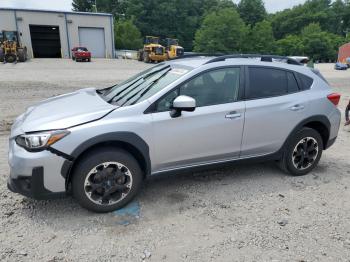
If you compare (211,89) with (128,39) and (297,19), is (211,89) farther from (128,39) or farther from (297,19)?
(297,19)

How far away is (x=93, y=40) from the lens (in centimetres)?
3753

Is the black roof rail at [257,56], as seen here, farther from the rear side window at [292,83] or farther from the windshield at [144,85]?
the windshield at [144,85]

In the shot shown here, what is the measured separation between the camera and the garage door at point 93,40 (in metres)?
36.8

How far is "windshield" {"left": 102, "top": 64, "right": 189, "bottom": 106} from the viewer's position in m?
3.46

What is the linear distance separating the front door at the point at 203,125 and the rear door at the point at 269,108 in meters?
0.16

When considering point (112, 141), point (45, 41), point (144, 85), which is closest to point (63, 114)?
point (112, 141)

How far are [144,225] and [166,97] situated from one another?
1.39 metres

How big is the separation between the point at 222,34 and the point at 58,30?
32.0m

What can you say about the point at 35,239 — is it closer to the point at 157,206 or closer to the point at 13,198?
the point at 13,198

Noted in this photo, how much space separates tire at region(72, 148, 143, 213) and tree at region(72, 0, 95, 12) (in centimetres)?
8650

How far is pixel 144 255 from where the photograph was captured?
2719 mm

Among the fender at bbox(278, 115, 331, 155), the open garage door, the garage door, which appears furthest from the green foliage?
the fender at bbox(278, 115, 331, 155)

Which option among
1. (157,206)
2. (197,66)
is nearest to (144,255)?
(157,206)

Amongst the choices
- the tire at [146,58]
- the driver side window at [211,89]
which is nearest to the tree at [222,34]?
the tire at [146,58]
